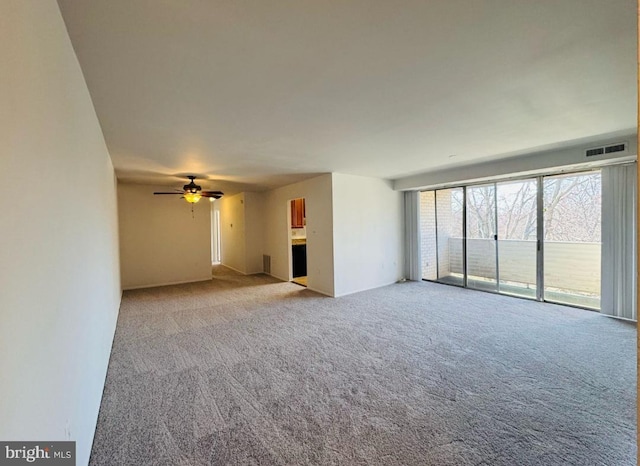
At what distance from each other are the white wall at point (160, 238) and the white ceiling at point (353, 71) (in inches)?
134

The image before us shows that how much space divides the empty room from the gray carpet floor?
2 centimetres

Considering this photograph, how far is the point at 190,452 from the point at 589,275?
19.4ft

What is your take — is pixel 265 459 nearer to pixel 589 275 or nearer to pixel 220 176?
pixel 220 176

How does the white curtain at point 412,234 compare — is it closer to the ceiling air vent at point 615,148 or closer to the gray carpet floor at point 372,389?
the gray carpet floor at point 372,389

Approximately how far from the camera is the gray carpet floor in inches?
72.1

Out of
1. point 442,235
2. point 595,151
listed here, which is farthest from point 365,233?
point 595,151

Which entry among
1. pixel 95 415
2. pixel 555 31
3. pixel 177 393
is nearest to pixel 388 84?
pixel 555 31

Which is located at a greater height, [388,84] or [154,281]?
[388,84]

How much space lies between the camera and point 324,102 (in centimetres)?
241

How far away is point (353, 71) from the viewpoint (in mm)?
1937

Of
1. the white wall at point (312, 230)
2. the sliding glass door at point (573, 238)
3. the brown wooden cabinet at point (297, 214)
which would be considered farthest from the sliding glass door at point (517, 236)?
the brown wooden cabinet at point (297, 214)

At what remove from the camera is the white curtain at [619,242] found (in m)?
3.90

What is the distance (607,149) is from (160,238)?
27.6 ft

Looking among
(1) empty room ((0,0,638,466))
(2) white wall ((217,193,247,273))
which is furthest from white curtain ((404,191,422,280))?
(2) white wall ((217,193,247,273))
